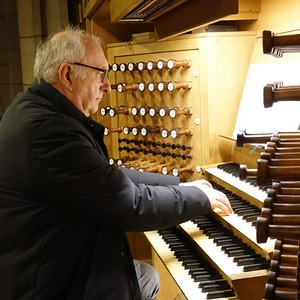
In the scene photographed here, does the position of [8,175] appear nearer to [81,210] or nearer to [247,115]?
[81,210]

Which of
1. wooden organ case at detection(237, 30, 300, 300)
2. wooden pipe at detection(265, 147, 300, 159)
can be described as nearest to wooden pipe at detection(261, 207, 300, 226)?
wooden organ case at detection(237, 30, 300, 300)

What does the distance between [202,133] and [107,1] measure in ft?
4.17

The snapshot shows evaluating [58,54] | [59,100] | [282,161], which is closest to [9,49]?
[58,54]

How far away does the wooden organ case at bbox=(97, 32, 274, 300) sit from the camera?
6.33ft

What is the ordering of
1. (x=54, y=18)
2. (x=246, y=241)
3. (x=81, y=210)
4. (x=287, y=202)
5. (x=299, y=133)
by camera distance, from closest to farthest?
(x=287, y=202)
(x=299, y=133)
(x=81, y=210)
(x=246, y=241)
(x=54, y=18)

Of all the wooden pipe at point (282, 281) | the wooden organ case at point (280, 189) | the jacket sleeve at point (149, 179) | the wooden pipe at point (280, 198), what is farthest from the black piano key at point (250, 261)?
the wooden pipe at point (280, 198)

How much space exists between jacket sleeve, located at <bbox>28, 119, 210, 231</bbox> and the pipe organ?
41 centimetres

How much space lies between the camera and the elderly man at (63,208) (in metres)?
1.57

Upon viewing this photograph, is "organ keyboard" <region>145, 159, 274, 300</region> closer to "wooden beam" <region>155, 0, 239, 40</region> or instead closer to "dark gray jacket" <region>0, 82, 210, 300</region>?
"dark gray jacket" <region>0, 82, 210, 300</region>

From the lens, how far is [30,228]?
1.63 metres

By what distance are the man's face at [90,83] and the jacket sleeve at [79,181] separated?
0.28 m

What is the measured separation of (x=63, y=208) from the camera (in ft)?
5.30

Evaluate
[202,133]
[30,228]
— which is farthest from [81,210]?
[202,133]

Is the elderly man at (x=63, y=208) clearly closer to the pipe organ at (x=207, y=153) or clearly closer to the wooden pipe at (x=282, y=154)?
the pipe organ at (x=207, y=153)
